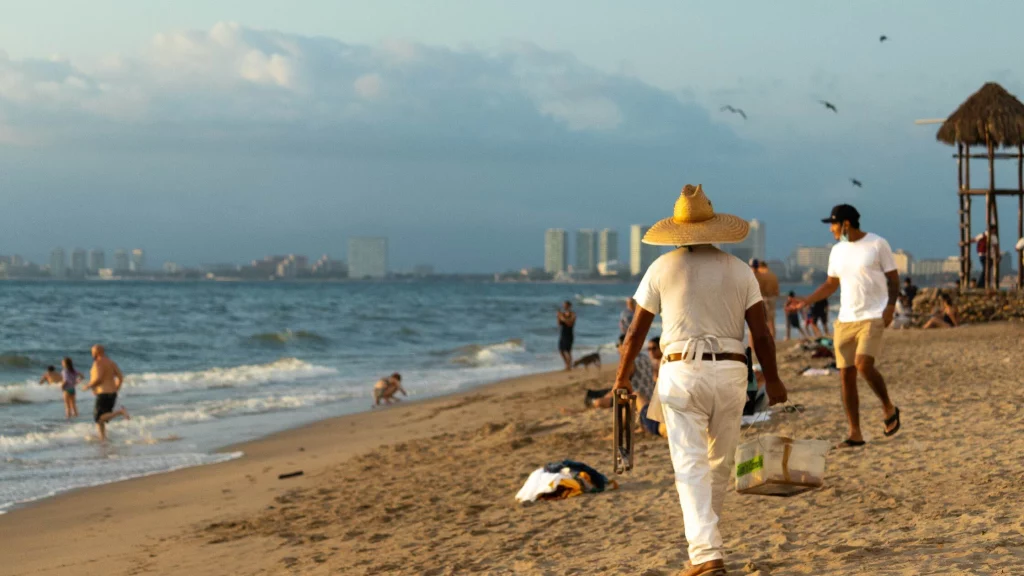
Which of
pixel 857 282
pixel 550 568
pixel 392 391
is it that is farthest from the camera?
pixel 392 391

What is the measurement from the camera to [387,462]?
9930 mm

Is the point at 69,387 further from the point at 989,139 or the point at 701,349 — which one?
the point at 989,139

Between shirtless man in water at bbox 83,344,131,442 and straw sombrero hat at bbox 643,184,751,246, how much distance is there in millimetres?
10135

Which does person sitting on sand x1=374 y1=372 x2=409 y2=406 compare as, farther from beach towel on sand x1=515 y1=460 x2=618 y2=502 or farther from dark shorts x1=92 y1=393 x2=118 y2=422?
beach towel on sand x1=515 y1=460 x2=618 y2=502

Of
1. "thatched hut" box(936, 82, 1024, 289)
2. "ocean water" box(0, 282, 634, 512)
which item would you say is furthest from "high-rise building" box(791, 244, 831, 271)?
"thatched hut" box(936, 82, 1024, 289)

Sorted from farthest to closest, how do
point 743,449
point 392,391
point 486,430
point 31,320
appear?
point 31,320 → point 392,391 → point 486,430 → point 743,449

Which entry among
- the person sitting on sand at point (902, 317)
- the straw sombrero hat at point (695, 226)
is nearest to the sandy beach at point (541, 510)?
the straw sombrero hat at point (695, 226)

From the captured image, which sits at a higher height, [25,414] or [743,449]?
[743,449]

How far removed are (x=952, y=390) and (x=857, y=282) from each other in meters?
4.15

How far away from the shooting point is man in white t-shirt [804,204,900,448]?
700cm

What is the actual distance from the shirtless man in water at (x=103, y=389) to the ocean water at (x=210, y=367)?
266 mm

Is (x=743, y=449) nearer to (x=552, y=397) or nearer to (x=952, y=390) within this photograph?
(x=952, y=390)

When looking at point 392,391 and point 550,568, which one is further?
point 392,391

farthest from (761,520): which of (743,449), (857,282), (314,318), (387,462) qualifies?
(314,318)
